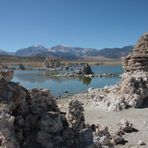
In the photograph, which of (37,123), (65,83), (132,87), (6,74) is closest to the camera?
(37,123)

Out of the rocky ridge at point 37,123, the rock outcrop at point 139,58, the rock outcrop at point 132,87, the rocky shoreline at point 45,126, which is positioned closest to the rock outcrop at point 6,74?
the rocky shoreline at point 45,126

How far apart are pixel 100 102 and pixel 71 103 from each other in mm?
18598

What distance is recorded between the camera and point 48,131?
17.9 metres

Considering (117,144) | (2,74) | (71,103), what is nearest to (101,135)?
(71,103)

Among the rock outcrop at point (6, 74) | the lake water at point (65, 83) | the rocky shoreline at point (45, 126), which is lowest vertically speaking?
the lake water at point (65, 83)

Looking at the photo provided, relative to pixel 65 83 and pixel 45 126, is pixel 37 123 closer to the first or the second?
pixel 45 126

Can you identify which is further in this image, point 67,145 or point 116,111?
point 116,111

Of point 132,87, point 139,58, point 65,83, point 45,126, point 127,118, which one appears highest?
point 139,58

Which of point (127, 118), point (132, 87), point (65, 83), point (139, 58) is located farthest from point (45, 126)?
point (65, 83)

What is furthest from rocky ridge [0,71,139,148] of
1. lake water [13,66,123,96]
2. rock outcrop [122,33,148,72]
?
lake water [13,66,123,96]

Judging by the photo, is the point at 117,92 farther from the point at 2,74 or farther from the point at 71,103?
the point at 2,74

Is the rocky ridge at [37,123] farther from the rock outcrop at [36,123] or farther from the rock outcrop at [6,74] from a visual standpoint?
the rock outcrop at [6,74]

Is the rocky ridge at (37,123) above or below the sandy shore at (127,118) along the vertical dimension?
above

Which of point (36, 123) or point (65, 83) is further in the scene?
point (65, 83)
